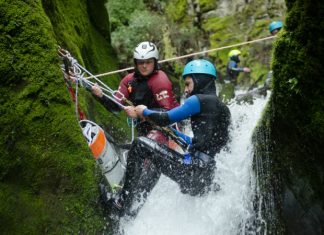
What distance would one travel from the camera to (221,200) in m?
5.46

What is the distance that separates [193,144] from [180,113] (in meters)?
0.46

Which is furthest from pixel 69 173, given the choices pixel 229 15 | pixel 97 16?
pixel 229 15

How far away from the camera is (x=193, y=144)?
5.28 meters

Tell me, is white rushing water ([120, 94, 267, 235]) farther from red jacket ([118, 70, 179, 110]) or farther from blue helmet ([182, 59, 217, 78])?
red jacket ([118, 70, 179, 110])

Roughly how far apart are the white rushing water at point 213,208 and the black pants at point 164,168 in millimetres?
278

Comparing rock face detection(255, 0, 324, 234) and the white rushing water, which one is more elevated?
rock face detection(255, 0, 324, 234)

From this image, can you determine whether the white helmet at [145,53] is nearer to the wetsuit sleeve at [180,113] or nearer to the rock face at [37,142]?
the wetsuit sleeve at [180,113]

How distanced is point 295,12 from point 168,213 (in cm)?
319

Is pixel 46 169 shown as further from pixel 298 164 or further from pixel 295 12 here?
pixel 295 12

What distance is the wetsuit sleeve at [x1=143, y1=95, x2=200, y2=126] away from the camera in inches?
198

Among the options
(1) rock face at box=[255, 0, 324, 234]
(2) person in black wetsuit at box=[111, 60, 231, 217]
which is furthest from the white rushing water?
(1) rock face at box=[255, 0, 324, 234]

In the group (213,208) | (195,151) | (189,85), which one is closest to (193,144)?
(195,151)

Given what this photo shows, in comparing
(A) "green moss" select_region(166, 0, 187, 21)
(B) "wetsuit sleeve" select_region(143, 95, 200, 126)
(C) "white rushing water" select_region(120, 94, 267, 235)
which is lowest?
(A) "green moss" select_region(166, 0, 187, 21)

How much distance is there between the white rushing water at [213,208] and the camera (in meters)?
5.24
